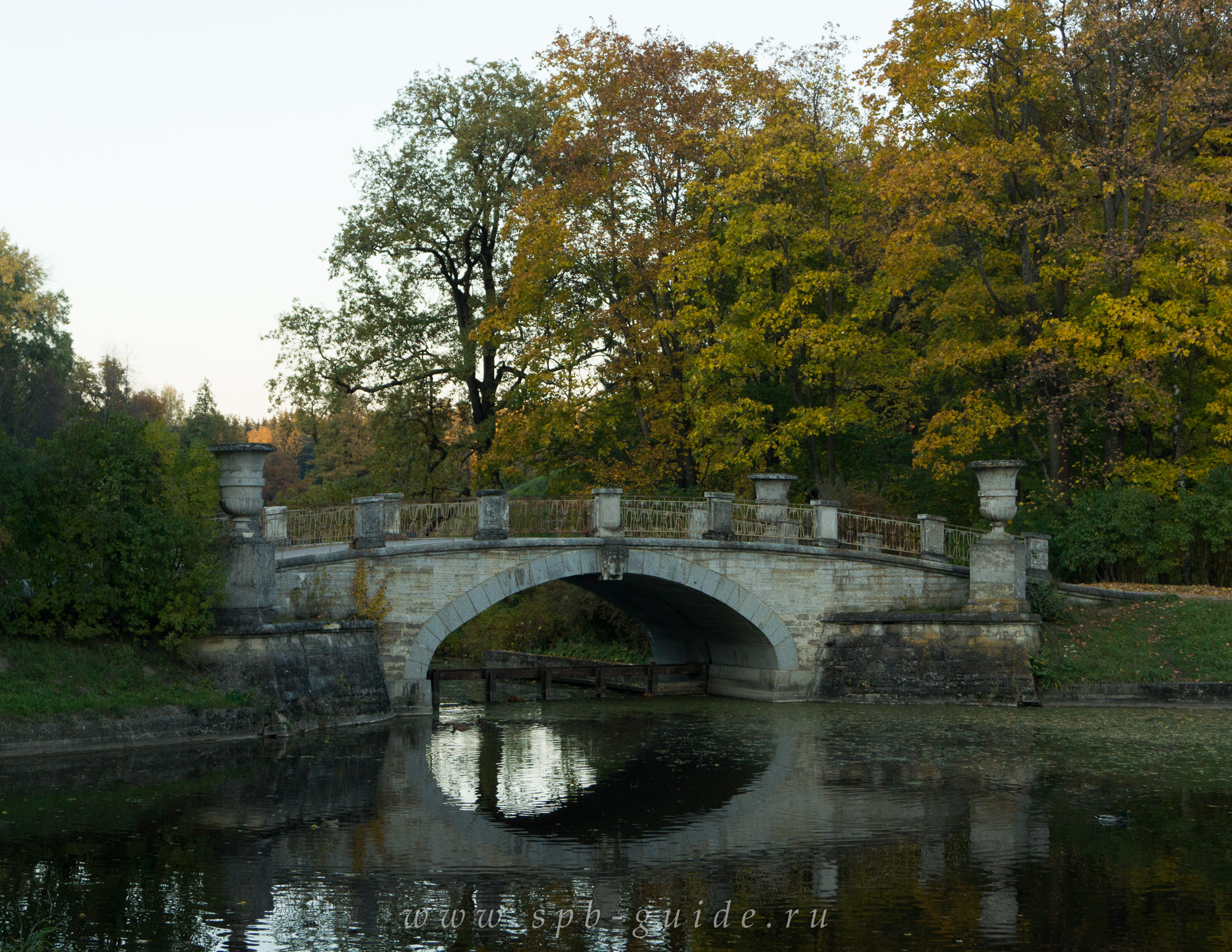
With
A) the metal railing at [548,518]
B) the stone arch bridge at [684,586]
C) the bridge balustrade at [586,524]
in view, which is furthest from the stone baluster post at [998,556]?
the metal railing at [548,518]

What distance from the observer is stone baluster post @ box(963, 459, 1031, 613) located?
21078mm

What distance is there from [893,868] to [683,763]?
551 centimetres

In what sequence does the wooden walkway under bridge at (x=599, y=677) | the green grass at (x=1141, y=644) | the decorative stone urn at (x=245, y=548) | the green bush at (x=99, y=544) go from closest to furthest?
1. the green bush at (x=99, y=544)
2. the decorative stone urn at (x=245, y=548)
3. the green grass at (x=1141, y=644)
4. the wooden walkway under bridge at (x=599, y=677)

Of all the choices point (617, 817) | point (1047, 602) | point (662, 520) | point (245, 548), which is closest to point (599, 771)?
point (617, 817)

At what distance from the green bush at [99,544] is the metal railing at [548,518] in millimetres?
5250

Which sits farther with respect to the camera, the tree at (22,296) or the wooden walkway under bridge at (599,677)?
the tree at (22,296)

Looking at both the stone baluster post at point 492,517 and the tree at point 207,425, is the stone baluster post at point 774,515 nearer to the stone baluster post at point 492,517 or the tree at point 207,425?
the stone baluster post at point 492,517

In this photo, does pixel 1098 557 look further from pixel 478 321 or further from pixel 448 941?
pixel 448 941

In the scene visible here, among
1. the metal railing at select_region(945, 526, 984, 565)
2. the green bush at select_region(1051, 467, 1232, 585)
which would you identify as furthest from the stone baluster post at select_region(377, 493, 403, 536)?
the green bush at select_region(1051, 467, 1232, 585)

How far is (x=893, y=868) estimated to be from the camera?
9.95 m

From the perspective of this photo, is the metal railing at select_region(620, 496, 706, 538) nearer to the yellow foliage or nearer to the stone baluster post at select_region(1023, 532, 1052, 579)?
the yellow foliage

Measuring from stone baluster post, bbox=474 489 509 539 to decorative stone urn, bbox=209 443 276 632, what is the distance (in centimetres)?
339

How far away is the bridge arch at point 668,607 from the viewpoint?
1925cm

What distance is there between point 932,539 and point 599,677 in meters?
6.38
